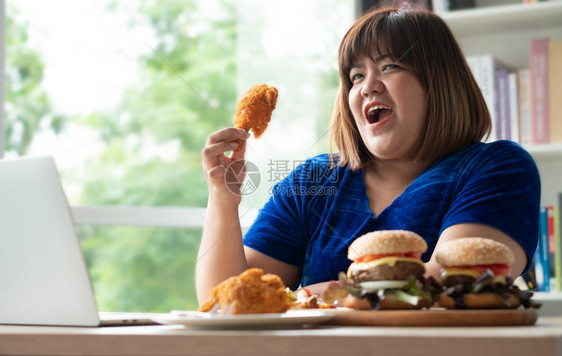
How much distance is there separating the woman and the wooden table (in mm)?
598

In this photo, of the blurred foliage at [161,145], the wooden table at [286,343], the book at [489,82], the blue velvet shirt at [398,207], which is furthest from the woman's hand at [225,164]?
the blurred foliage at [161,145]

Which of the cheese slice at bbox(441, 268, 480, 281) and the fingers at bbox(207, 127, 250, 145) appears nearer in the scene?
the cheese slice at bbox(441, 268, 480, 281)

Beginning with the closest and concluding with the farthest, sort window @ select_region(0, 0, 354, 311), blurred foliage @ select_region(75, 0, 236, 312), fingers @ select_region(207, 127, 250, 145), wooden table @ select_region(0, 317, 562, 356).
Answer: wooden table @ select_region(0, 317, 562, 356) < fingers @ select_region(207, 127, 250, 145) < window @ select_region(0, 0, 354, 311) < blurred foliage @ select_region(75, 0, 236, 312)

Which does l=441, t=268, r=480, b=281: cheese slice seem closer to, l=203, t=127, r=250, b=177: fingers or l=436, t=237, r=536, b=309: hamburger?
l=436, t=237, r=536, b=309: hamburger

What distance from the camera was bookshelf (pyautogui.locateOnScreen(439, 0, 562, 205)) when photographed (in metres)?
2.07

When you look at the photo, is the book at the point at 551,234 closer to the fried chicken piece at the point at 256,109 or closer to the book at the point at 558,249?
the book at the point at 558,249

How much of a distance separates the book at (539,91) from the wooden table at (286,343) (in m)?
1.48

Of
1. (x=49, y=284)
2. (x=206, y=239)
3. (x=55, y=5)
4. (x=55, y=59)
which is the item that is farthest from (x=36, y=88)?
(x=49, y=284)

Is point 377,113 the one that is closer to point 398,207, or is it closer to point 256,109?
point 398,207

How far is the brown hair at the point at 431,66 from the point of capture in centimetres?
147

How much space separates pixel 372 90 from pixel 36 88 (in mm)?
4652

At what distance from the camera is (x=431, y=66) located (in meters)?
1.50

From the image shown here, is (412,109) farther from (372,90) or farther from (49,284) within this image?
(49,284)

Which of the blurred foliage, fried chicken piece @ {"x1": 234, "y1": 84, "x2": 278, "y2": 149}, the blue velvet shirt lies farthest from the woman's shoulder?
the blurred foliage
